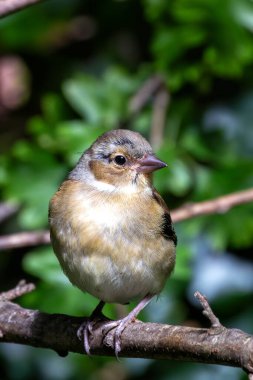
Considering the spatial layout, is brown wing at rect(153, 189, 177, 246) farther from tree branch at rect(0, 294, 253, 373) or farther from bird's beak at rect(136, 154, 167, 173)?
tree branch at rect(0, 294, 253, 373)

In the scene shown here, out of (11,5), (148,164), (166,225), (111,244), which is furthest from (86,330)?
(11,5)

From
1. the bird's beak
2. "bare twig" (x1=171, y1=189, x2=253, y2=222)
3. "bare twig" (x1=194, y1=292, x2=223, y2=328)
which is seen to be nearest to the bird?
the bird's beak

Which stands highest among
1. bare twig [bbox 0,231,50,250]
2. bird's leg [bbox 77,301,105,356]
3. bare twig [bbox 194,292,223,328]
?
bare twig [bbox 194,292,223,328]

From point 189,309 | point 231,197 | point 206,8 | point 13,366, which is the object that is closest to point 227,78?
point 206,8

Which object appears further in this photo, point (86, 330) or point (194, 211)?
point (194, 211)

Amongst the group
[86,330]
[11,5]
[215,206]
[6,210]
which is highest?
[11,5]

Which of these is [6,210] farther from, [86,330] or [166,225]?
[86,330]
